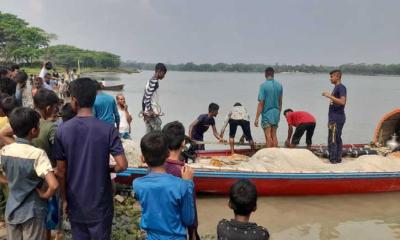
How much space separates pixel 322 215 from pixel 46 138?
5.38 meters

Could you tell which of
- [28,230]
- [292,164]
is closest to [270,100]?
[292,164]

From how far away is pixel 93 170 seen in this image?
3.38 m

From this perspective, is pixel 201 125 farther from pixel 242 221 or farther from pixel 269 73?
pixel 242 221

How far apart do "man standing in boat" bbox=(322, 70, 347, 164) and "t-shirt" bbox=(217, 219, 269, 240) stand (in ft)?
18.4

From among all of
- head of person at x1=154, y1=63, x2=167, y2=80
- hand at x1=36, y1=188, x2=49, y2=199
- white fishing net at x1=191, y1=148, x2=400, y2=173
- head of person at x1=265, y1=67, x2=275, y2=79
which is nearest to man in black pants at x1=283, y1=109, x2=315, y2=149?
head of person at x1=265, y1=67, x2=275, y2=79

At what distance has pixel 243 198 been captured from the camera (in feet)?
10.2

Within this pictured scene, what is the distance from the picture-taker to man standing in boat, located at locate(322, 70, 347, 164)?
830cm

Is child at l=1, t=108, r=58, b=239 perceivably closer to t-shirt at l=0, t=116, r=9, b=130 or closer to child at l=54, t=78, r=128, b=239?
child at l=54, t=78, r=128, b=239

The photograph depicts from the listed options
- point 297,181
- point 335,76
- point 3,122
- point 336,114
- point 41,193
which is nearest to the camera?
point 41,193

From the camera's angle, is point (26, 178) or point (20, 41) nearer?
point (26, 178)

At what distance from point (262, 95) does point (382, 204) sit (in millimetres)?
3022

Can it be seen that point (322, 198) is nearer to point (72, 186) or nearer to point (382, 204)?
point (382, 204)

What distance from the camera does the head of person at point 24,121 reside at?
3410mm

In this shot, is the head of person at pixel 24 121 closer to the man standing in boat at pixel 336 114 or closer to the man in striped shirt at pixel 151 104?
the man in striped shirt at pixel 151 104
